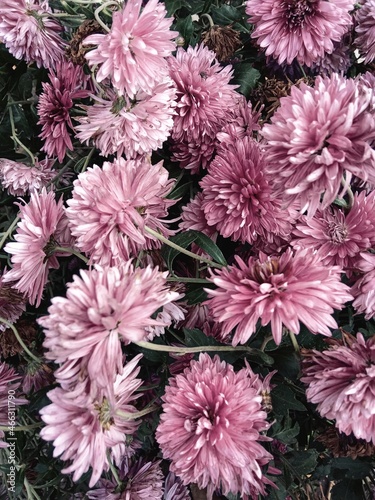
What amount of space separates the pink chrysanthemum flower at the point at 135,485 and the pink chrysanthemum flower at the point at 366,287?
0.29 meters

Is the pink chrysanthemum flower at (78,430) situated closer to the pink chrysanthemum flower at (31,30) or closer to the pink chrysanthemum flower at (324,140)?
the pink chrysanthemum flower at (324,140)

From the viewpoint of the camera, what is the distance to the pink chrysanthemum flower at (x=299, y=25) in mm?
521

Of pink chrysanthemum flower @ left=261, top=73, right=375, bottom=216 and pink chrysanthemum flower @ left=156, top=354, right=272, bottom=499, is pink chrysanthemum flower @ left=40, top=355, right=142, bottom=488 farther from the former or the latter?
pink chrysanthemum flower @ left=261, top=73, right=375, bottom=216

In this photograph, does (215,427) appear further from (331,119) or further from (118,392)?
(331,119)

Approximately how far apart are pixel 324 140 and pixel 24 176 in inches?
14.8

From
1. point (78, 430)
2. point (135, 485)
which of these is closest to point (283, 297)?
point (78, 430)

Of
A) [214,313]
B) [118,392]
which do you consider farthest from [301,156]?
[118,392]

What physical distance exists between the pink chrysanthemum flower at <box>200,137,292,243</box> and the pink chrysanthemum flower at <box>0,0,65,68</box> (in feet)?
0.87

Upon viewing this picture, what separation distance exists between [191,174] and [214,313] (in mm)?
200

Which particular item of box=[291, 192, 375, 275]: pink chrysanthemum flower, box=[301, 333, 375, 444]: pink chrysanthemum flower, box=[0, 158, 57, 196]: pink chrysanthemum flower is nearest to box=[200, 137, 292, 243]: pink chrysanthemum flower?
box=[291, 192, 375, 275]: pink chrysanthemum flower

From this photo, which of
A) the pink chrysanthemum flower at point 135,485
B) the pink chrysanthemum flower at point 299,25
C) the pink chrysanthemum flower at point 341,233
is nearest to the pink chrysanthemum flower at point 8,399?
the pink chrysanthemum flower at point 135,485

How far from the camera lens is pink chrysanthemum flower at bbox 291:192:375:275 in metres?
0.45

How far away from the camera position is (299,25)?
1.75 feet

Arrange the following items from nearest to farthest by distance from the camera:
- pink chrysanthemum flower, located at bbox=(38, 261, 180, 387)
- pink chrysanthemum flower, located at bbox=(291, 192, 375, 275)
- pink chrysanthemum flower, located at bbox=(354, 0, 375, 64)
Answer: pink chrysanthemum flower, located at bbox=(38, 261, 180, 387) < pink chrysanthemum flower, located at bbox=(291, 192, 375, 275) < pink chrysanthemum flower, located at bbox=(354, 0, 375, 64)
